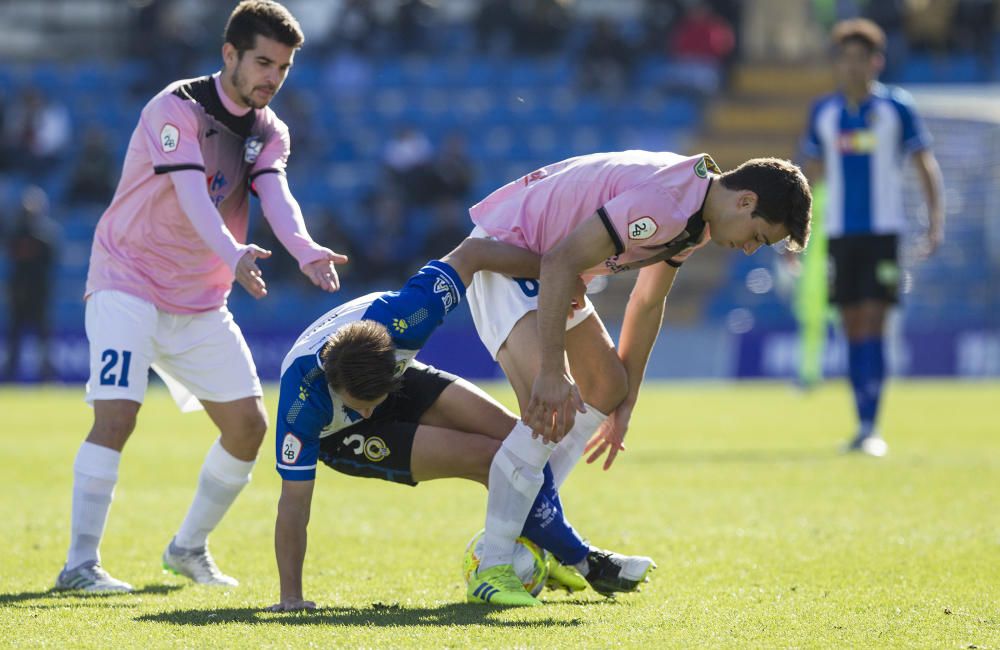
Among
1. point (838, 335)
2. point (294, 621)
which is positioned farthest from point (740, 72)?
point (294, 621)

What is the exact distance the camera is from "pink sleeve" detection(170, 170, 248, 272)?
18.5ft

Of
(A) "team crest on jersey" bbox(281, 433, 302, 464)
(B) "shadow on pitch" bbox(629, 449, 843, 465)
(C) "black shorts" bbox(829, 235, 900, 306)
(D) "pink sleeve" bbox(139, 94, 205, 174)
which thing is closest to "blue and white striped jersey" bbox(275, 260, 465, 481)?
(A) "team crest on jersey" bbox(281, 433, 302, 464)

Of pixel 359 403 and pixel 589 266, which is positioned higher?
pixel 589 266

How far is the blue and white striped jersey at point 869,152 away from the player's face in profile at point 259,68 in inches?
236

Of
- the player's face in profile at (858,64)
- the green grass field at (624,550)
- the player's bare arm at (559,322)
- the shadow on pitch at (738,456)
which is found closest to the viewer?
the green grass field at (624,550)

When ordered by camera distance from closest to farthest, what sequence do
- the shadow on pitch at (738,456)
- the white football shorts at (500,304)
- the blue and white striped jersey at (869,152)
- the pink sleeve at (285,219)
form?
the white football shorts at (500,304) < the pink sleeve at (285,219) < the shadow on pitch at (738,456) < the blue and white striped jersey at (869,152)

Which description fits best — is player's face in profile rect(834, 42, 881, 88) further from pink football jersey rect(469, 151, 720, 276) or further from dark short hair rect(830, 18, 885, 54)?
pink football jersey rect(469, 151, 720, 276)

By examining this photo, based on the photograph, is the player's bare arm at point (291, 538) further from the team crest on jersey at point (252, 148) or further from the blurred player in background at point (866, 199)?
the blurred player in background at point (866, 199)

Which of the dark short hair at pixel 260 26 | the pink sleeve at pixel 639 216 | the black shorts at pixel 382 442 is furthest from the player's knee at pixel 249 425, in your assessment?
the pink sleeve at pixel 639 216

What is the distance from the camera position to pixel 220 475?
6.14 metres

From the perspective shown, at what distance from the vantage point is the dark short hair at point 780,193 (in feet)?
16.7

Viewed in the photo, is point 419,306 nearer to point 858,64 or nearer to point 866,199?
point 858,64

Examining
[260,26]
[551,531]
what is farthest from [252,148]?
[551,531]

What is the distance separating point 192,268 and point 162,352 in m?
0.37
